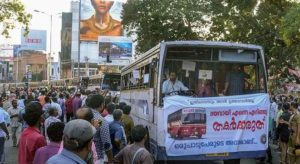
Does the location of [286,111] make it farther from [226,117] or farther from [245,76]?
[226,117]

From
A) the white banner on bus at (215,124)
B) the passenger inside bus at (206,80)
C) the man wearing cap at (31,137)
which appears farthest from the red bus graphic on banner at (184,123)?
the man wearing cap at (31,137)

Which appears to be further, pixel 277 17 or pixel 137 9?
pixel 137 9

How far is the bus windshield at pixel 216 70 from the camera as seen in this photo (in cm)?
1170

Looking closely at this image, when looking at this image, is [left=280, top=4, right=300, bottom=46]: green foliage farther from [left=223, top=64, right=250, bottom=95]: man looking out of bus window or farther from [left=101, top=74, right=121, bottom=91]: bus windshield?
[left=101, top=74, right=121, bottom=91]: bus windshield

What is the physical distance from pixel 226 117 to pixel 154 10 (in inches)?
1138

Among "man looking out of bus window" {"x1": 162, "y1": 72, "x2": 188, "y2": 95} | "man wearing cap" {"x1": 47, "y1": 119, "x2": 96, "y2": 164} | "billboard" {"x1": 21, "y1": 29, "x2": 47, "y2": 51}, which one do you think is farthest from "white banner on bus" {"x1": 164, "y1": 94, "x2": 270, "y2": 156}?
"billboard" {"x1": 21, "y1": 29, "x2": 47, "y2": 51}

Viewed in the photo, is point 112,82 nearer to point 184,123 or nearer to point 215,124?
point 215,124

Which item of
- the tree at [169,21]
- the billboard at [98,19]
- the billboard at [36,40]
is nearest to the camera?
the tree at [169,21]

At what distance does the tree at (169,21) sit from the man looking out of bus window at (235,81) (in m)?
26.5

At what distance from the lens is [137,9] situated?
41062 mm

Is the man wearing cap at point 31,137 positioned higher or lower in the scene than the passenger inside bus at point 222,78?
lower

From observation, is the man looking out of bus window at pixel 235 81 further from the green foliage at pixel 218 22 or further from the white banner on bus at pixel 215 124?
the green foliage at pixel 218 22

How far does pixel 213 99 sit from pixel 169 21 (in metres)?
28.4

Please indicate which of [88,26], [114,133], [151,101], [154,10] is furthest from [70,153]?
[88,26]
